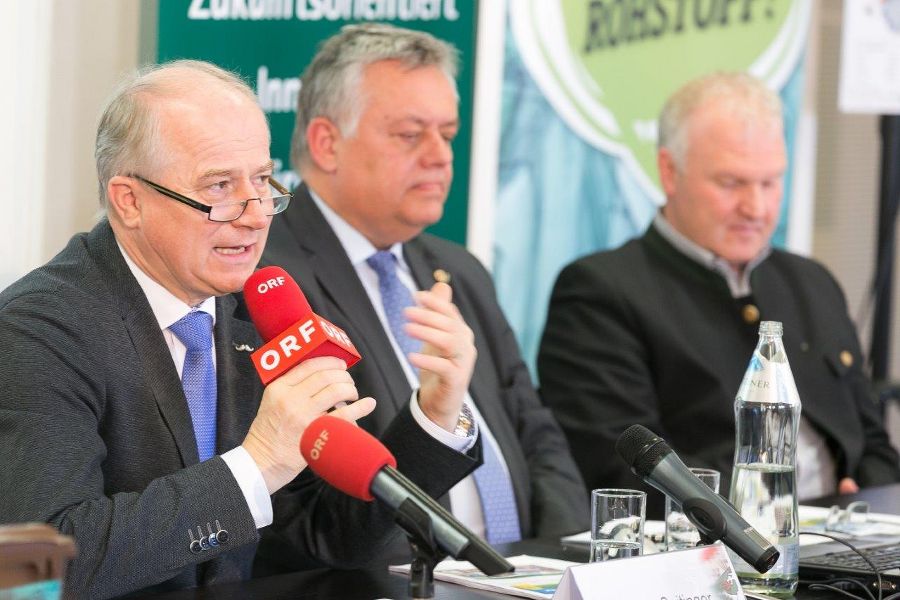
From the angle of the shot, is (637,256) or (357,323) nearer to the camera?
(357,323)

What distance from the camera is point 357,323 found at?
281 centimetres

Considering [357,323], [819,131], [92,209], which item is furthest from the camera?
[819,131]

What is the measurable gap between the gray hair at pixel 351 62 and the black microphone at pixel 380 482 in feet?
5.87

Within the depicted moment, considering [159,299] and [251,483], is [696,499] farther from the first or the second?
[159,299]

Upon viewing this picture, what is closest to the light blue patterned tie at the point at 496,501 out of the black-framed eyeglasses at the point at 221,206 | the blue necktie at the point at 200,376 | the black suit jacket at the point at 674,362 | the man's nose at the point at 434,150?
the black suit jacket at the point at 674,362

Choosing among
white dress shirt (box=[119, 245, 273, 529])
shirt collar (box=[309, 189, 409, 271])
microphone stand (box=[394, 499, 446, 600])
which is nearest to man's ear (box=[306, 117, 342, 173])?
shirt collar (box=[309, 189, 409, 271])

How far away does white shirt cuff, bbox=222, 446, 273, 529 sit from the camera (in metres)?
1.92

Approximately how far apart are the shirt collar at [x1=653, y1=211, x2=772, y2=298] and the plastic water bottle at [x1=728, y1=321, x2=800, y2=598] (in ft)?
5.25

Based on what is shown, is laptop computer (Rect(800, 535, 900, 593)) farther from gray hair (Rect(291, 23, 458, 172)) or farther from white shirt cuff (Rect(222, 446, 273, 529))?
gray hair (Rect(291, 23, 458, 172))

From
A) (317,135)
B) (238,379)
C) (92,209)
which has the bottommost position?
(238,379)

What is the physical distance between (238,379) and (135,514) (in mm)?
442

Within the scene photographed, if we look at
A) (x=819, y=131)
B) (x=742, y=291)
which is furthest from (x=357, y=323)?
(x=819, y=131)

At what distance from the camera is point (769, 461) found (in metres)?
2.01

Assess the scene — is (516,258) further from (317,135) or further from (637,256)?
(317,135)
